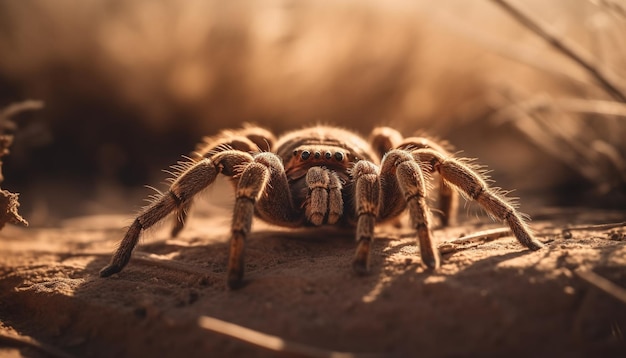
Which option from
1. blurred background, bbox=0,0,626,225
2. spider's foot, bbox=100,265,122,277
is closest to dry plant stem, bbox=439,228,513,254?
spider's foot, bbox=100,265,122,277

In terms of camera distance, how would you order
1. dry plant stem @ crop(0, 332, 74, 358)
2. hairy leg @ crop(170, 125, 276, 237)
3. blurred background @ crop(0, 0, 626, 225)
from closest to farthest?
dry plant stem @ crop(0, 332, 74, 358) < hairy leg @ crop(170, 125, 276, 237) < blurred background @ crop(0, 0, 626, 225)

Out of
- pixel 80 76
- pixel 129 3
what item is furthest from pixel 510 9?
pixel 80 76

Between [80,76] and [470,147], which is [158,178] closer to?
[80,76]

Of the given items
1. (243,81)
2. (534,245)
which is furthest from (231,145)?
(243,81)

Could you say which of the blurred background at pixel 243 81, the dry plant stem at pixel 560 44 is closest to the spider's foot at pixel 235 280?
the dry plant stem at pixel 560 44

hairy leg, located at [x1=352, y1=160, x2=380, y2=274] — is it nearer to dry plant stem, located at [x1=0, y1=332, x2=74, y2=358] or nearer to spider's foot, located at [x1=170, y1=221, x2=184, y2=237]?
dry plant stem, located at [x1=0, y1=332, x2=74, y2=358]

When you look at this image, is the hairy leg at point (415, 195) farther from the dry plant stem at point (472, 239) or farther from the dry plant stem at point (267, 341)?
the dry plant stem at point (267, 341)
